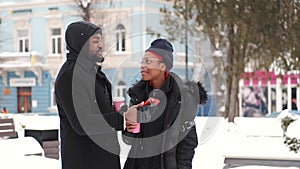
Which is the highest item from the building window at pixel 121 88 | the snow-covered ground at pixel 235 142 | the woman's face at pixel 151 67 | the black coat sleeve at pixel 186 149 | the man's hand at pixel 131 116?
the woman's face at pixel 151 67

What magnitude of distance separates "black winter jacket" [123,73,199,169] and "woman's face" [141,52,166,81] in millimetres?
81

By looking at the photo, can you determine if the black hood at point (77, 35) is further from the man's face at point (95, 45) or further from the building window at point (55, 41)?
the building window at point (55, 41)

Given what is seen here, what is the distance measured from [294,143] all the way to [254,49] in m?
5.54

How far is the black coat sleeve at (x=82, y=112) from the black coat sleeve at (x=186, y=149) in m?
0.46

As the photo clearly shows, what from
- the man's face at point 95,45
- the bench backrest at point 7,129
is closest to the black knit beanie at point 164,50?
the man's face at point 95,45

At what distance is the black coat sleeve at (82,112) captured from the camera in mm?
2762

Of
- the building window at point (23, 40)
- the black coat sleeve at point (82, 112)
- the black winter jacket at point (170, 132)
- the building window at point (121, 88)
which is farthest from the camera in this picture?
the building window at point (23, 40)

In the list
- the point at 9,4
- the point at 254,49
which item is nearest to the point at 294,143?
the point at 254,49

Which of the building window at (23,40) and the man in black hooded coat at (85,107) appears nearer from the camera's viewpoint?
the man in black hooded coat at (85,107)

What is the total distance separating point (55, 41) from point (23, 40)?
2052mm

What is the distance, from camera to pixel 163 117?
3.07 metres

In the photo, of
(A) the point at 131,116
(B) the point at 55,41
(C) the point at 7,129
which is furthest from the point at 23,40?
(A) the point at 131,116

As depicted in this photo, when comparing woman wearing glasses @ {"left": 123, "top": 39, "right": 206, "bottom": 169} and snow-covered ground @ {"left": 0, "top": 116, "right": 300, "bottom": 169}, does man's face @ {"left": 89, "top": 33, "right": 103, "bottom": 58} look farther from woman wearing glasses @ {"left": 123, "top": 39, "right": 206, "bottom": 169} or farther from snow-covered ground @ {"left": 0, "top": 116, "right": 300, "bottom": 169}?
snow-covered ground @ {"left": 0, "top": 116, "right": 300, "bottom": 169}

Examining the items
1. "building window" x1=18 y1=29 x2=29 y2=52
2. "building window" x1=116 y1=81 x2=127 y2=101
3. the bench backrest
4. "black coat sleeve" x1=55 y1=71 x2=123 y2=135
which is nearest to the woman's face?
"black coat sleeve" x1=55 y1=71 x2=123 y2=135
